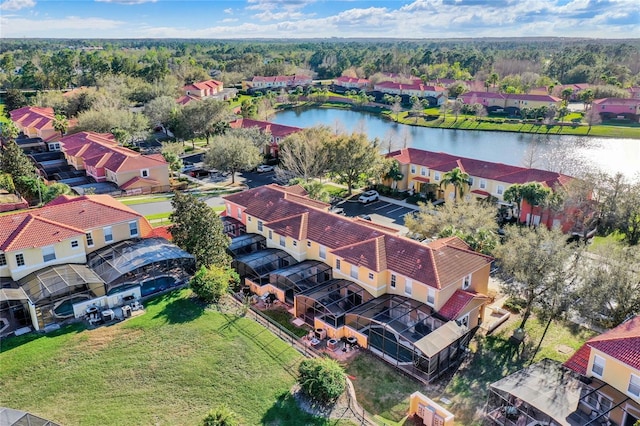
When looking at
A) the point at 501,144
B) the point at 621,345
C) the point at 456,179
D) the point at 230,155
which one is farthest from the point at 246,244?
the point at 501,144

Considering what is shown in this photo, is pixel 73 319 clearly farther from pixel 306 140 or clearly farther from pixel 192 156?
pixel 192 156

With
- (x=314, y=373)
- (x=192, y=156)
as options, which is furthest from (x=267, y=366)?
(x=192, y=156)

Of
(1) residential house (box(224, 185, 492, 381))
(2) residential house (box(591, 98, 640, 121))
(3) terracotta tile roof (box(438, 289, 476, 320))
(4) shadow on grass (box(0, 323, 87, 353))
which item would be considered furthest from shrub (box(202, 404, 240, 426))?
(2) residential house (box(591, 98, 640, 121))

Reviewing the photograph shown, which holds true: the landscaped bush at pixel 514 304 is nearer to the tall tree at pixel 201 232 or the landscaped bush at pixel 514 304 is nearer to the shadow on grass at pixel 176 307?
the tall tree at pixel 201 232

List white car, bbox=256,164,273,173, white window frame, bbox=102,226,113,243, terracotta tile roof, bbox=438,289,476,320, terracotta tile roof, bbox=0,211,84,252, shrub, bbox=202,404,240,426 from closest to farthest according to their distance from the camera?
shrub, bbox=202,404,240,426, terracotta tile roof, bbox=438,289,476,320, terracotta tile roof, bbox=0,211,84,252, white window frame, bbox=102,226,113,243, white car, bbox=256,164,273,173

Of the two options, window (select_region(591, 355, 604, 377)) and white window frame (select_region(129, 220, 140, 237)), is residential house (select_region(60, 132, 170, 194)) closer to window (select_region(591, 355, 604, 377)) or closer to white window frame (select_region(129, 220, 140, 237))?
white window frame (select_region(129, 220, 140, 237))

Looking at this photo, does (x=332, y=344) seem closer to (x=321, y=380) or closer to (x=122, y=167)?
(x=321, y=380)

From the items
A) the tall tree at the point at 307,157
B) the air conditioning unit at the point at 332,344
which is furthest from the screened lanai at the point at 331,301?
the tall tree at the point at 307,157
